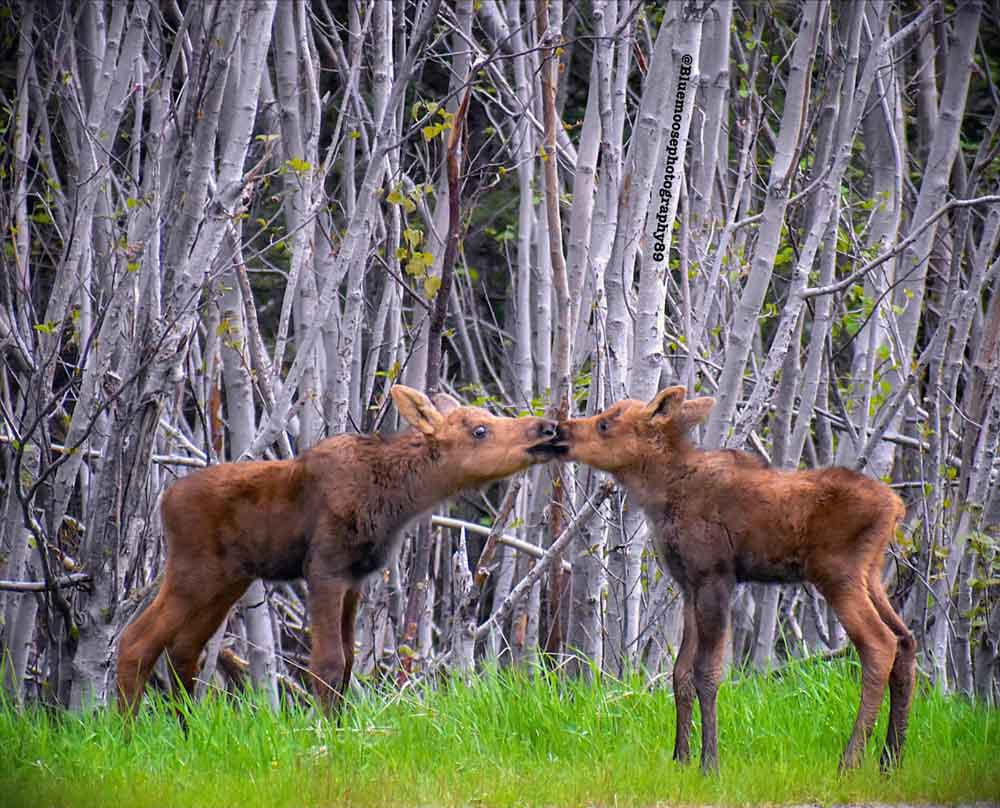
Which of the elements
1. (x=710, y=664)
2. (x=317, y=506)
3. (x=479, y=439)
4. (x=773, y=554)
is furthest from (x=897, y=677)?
(x=317, y=506)

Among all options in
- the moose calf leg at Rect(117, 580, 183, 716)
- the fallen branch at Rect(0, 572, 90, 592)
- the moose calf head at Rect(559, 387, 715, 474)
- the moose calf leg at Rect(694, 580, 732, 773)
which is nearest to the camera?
the moose calf leg at Rect(694, 580, 732, 773)

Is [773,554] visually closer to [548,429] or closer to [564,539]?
[548,429]

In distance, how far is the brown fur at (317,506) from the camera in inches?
281

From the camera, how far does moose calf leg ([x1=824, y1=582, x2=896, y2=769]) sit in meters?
6.51

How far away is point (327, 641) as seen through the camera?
22.6 ft

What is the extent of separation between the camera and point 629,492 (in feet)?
23.4

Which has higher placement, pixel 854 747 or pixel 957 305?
pixel 957 305

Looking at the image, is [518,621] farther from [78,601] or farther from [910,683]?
[910,683]

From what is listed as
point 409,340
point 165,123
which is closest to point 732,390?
point 409,340

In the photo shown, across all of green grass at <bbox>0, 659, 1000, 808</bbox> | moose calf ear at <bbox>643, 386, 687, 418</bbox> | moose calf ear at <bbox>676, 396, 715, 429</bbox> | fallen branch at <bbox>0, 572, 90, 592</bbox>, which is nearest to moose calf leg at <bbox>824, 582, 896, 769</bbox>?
green grass at <bbox>0, 659, 1000, 808</bbox>

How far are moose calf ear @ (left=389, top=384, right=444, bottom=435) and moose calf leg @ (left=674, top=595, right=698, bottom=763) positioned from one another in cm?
170

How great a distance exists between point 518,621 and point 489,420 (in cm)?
434

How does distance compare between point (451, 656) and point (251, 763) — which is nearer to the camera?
point (251, 763)

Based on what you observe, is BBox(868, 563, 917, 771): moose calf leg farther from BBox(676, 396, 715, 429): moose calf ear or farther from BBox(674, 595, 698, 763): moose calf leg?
BBox(676, 396, 715, 429): moose calf ear
